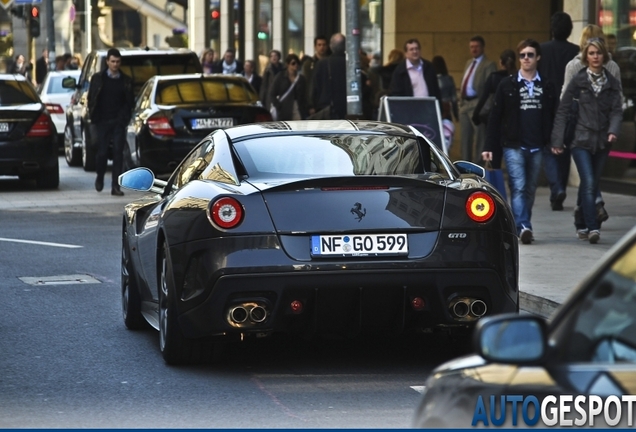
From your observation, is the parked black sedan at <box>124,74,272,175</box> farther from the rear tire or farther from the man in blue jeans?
the man in blue jeans

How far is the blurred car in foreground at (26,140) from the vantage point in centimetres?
2006

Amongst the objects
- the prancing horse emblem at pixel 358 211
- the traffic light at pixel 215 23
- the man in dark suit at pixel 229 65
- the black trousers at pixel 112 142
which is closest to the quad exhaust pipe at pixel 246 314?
the prancing horse emblem at pixel 358 211

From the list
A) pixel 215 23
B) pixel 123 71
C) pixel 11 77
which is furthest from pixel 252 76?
pixel 215 23

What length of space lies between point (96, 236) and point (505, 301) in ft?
26.3

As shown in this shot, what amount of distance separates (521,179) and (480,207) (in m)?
5.63

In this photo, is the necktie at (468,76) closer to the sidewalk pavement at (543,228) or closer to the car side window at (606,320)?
the sidewalk pavement at (543,228)

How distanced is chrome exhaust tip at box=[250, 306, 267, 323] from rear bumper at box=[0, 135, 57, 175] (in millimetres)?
13440

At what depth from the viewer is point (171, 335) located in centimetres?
760

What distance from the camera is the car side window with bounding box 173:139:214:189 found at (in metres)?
8.16

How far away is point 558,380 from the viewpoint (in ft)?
10.8

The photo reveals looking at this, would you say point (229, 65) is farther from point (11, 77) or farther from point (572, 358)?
point (572, 358)

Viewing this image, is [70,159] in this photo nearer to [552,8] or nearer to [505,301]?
[552,8]

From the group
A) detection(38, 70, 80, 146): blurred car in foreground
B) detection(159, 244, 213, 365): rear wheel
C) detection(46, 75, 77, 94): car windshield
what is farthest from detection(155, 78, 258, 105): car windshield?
detection(159, 244, 213, 365): rear wheel

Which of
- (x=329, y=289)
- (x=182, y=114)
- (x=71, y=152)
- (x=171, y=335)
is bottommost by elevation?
(x=71, y=152)
